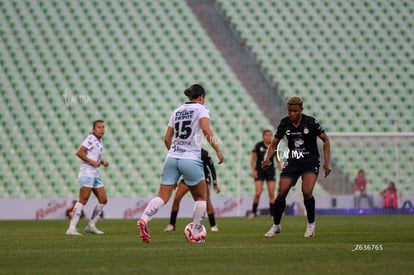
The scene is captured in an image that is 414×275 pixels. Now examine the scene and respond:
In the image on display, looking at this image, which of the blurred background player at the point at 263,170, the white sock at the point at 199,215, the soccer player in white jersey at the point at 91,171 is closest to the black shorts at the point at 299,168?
the white sock at the point at 199,215

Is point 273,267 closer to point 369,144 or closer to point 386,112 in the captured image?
point 369,144

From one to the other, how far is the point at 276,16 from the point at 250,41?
5.83ft

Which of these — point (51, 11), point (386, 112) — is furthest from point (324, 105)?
point (51, 11)

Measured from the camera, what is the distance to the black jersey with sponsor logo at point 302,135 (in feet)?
40.0

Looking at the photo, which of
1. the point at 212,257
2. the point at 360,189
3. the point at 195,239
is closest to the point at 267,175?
the point at 360,189

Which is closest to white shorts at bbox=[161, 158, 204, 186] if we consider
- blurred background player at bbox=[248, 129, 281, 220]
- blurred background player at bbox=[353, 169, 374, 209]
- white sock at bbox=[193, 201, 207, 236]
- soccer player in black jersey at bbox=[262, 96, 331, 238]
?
white sock at bbox=[193, 201, 207, 236]

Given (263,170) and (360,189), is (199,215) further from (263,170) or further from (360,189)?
(360,189)

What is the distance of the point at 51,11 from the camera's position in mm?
29609

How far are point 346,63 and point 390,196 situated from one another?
6.44 metres

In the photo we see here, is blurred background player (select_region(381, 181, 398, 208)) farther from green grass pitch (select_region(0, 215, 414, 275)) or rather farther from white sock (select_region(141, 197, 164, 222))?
white sock (select_region(141, 197, 164, 222))

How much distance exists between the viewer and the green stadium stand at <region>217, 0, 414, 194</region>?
28.4 m

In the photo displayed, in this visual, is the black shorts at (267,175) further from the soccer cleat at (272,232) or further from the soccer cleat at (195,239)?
the soccer cleat at (195,239)

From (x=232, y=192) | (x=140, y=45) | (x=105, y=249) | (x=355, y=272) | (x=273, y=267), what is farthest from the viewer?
(x=140, y=45)

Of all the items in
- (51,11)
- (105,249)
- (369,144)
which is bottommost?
(105,249)
